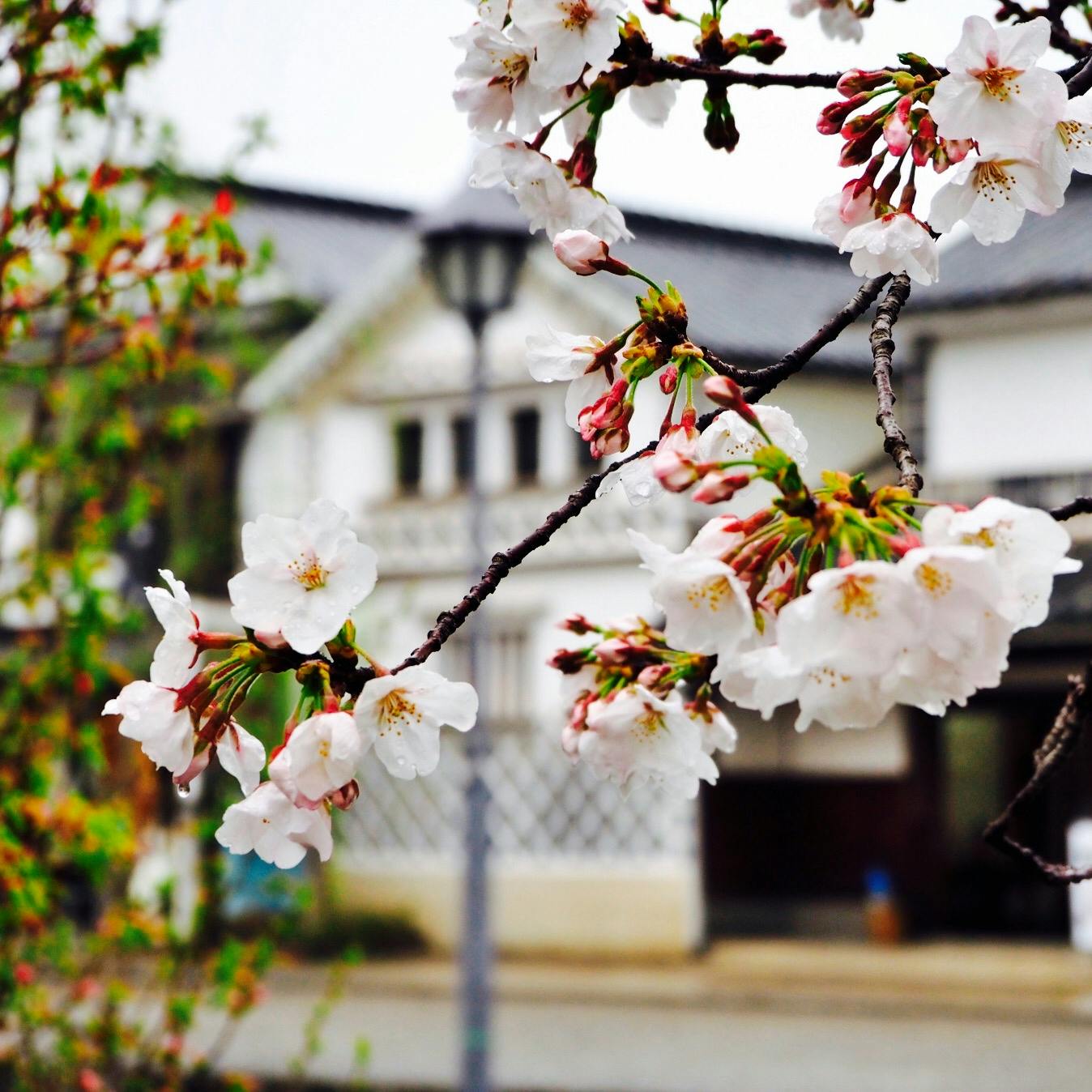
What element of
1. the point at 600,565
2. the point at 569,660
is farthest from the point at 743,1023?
the point at 569,660

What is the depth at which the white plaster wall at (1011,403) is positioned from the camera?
40.1 ft

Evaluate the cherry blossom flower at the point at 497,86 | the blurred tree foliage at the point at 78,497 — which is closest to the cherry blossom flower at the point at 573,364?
the cherry blossom flower at the point at 497,86

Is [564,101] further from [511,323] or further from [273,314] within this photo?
[273,314]

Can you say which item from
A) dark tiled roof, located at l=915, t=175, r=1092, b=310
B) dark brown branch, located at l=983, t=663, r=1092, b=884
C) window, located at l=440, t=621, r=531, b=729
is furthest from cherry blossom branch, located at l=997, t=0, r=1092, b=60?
window, located at l=440, t=621, r=531, b=729

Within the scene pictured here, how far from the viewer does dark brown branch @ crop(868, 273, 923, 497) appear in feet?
3.53

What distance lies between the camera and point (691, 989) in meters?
11.6

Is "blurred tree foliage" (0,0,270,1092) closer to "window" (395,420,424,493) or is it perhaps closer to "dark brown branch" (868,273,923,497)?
"dark brown branch" (868,273,923,497)

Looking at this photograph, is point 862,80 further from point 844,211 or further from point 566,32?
point 566,32

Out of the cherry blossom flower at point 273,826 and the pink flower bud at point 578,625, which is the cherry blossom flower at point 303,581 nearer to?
the cherry blossom flower at point 273,826

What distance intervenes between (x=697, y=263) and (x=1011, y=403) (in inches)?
211

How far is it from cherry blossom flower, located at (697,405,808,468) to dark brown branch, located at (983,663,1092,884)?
1.20ft

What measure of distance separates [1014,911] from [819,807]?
6.21ft

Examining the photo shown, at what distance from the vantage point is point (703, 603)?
1.01 metres

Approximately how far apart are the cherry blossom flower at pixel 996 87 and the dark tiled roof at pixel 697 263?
12387mm
